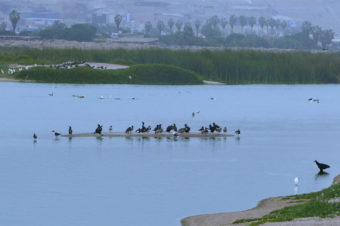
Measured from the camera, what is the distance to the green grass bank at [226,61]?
442 ft

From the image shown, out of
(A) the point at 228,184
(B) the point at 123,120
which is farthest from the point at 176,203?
(B) the point at 123,120

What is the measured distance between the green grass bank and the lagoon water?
40026 millimetres

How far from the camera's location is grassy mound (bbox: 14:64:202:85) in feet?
407

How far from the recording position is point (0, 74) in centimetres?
12650

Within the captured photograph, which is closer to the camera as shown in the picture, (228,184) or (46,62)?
(228,184)

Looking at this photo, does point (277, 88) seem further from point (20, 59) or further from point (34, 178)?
point (34, 178)

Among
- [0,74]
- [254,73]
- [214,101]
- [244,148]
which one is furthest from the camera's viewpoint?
[254,73]

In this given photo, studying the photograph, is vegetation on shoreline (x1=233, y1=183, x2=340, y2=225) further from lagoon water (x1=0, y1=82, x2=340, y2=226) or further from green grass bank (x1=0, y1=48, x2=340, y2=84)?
green grass bank (x1=0, y1=48, x2=340, y2=84)

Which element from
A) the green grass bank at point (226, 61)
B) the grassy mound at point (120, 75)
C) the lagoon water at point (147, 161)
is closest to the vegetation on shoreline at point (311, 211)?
the lagoon water at point (147, 161)

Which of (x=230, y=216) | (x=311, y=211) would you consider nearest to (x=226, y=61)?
(x=230, y=216)

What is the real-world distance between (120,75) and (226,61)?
1618 cm

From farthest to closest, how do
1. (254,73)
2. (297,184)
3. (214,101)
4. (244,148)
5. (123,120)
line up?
(254,73), (214,101), (123,120), (244,148), (297,184)

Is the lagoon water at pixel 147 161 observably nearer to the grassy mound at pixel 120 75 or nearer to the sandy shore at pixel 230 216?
the sandy shore at pixel 230 216

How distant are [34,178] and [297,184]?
36.6 ft
